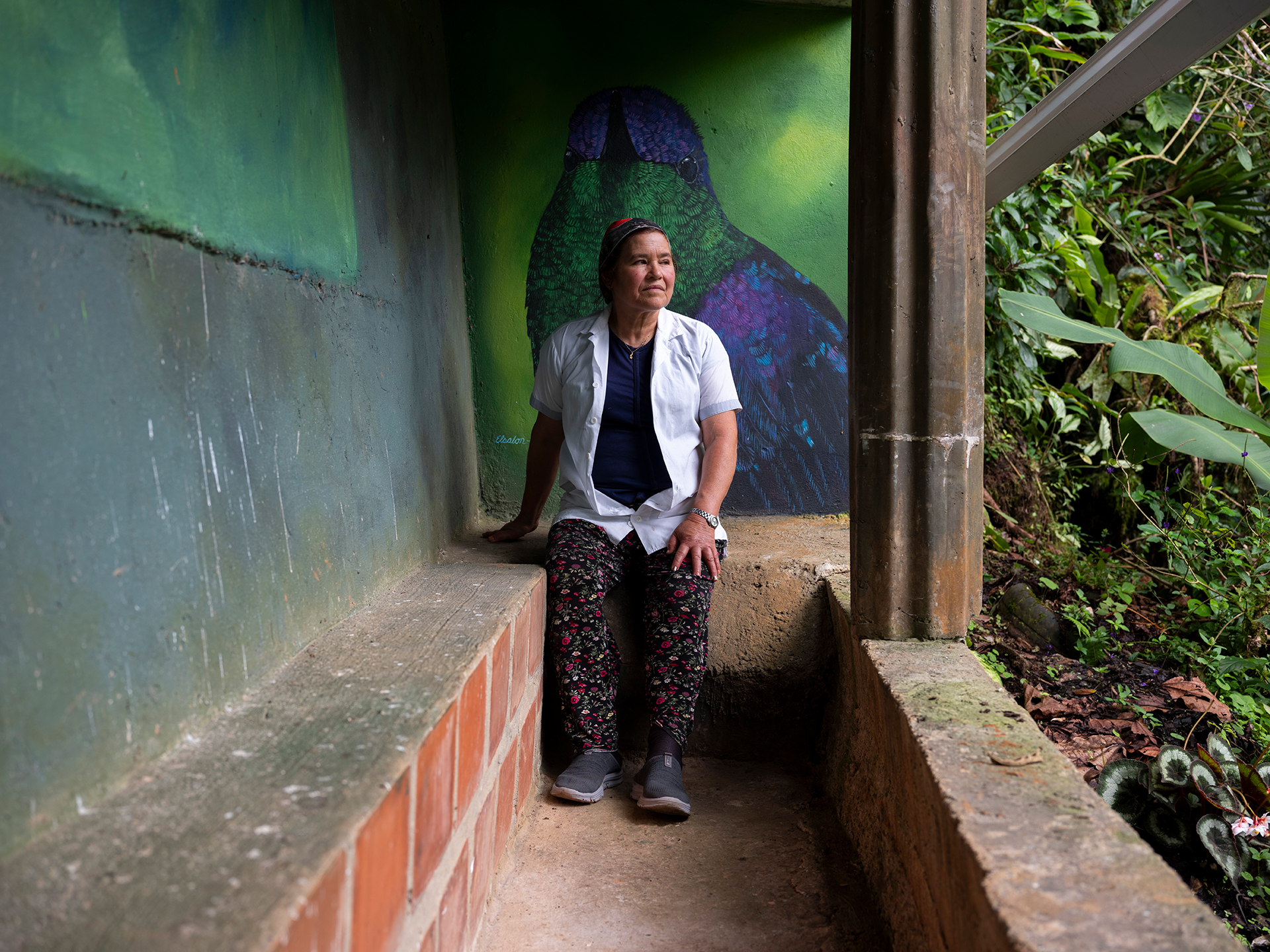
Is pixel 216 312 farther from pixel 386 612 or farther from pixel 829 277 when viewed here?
pixel 829 277

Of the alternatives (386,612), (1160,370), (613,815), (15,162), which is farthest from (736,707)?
(15,162)

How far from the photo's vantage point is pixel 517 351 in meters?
3.61

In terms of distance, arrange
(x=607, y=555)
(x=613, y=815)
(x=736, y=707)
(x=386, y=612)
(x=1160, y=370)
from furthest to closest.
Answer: (x=1160, y=370), (x=736, y=707), (x=607, y=555), (x=613, y=815), (x=386, y=612)

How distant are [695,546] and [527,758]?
0.76 meters

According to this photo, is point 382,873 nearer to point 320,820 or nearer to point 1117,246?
point 320,820

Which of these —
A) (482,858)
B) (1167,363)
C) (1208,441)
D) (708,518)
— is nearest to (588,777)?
(482,858)

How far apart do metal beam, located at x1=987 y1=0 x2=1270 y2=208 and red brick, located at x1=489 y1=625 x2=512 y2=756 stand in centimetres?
224

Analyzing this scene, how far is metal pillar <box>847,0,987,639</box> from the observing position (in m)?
2.01

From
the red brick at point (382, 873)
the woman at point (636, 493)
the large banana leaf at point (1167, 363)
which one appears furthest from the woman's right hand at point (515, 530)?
the large banana leaf at point (1167, 363)

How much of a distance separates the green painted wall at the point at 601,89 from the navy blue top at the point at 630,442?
0.88 meters

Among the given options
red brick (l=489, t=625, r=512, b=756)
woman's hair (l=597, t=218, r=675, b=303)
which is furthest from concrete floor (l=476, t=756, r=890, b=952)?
woman's hair (l=597, t=218, r=675, b=303)

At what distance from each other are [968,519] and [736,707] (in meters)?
1.12

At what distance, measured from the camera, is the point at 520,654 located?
2254 mm

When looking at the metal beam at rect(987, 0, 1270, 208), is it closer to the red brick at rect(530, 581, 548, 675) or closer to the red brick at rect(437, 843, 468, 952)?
the red brick at rect(530, 581, 548, 675)
